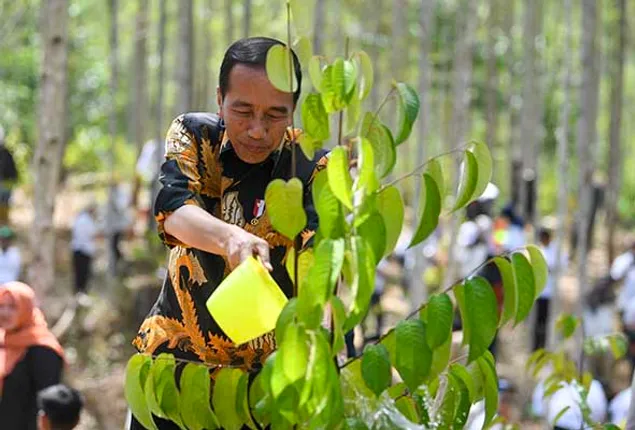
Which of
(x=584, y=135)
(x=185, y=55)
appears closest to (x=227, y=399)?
(x=584, y=135)

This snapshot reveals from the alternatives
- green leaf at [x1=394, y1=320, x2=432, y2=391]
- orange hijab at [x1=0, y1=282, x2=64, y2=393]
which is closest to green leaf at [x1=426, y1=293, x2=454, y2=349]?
green leaf at [x1=394, y1=320, x2=432, y2=391]

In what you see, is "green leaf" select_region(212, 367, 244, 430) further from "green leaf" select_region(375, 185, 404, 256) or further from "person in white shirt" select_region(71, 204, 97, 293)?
"person in white shirt" select_region(71, 204, 97, 293)

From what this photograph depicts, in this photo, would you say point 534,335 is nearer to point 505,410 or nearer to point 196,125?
point 505,410

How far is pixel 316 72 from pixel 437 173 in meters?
0.28

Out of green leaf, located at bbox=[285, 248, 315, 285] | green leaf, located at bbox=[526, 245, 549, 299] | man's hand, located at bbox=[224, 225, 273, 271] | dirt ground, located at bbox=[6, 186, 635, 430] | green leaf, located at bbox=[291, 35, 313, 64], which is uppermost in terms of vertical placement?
green leaf, located at bbox=[291, 35, 313, 64]

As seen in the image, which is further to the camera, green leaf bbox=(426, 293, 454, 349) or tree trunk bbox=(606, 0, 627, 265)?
tree trunk bbox=(606, 0, 627, 265)

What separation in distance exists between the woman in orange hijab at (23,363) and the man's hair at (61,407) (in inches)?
21.4

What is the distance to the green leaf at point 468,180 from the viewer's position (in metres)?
2.32

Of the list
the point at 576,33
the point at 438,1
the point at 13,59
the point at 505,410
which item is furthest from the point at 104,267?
the point at 576,33

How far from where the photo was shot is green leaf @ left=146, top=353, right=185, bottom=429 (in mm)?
2459

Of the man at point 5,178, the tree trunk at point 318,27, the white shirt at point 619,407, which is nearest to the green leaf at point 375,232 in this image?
the white shirt at point 619,407

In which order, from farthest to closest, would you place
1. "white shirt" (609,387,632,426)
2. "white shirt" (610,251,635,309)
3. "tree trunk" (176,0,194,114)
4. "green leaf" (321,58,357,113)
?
"tree trunk" (176,0,194,114)
"white shirt" (610,251,635,309)
"white shirt" (609,387,632,426)
"green leaf" (321,58,357,113)

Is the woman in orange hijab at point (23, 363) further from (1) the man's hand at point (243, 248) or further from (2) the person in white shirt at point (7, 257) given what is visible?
(2) the person in white shirt at point (7, 257)

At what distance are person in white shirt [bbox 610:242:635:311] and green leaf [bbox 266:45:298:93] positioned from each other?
33.4ft
